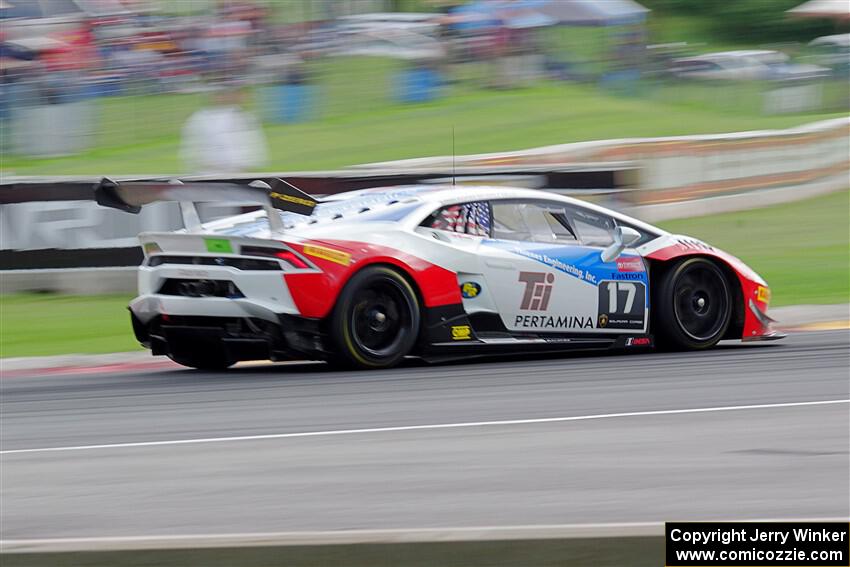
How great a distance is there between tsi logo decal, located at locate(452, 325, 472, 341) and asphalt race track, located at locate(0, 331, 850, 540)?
22cm

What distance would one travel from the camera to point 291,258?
322 inches

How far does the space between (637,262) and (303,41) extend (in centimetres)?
1675

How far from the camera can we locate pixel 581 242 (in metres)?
9.20

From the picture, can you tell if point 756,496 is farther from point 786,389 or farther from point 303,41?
point 303,41

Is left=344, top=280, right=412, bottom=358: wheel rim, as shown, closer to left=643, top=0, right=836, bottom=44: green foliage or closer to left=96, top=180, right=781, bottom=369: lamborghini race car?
left=96, top=180, right=781, bottom=369: lamborghini race car

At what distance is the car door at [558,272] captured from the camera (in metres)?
8.83

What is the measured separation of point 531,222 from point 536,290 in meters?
0.53

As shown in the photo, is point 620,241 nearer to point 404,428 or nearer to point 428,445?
point 404,428

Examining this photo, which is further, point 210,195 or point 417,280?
point 417,280

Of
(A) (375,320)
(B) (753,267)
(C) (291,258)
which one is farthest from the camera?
(B) (753,267)

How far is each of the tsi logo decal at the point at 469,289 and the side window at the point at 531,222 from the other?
0.45 meters

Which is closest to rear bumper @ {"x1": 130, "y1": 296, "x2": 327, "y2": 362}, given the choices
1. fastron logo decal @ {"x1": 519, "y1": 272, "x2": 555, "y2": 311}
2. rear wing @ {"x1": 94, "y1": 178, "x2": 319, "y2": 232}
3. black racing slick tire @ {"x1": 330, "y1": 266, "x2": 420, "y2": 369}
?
black racing slick tire @ {"x1": 330, "y1": 266, "x2": 420, "y2": 369}

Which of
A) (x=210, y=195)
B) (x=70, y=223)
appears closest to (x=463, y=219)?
(x=210, y=195)

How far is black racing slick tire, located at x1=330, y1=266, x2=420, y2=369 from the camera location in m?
8.25
